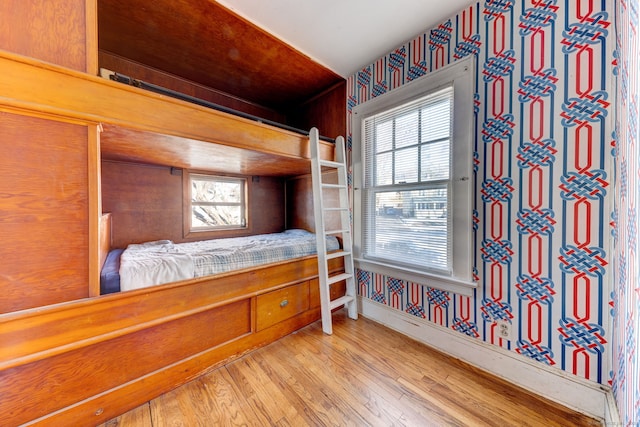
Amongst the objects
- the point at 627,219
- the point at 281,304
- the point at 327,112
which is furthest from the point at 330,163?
the point at 627,219

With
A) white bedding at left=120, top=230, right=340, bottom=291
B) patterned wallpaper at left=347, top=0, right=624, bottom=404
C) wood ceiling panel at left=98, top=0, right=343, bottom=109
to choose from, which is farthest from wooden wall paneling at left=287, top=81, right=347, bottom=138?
white bedding at left=120, top=230, right=340, bottom=291

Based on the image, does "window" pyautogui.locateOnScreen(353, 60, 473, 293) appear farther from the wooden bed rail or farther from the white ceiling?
the wooden bed rail

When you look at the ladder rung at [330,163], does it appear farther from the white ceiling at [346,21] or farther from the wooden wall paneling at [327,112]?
the white ceiling at [346,21]

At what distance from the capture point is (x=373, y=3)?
5.71 ft

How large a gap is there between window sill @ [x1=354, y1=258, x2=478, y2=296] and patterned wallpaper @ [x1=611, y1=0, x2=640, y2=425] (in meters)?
0.71

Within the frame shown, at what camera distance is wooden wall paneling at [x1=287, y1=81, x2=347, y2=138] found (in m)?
2.80

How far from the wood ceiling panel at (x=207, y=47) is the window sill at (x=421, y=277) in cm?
219

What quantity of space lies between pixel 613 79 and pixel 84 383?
10.7 feet

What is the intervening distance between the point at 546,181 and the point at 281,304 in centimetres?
214

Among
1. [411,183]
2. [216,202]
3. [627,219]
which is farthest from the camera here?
[216,202]

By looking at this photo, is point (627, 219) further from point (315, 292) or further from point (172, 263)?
point (172, 263)

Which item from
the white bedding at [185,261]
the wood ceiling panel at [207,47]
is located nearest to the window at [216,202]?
the white bedding at [185,261]

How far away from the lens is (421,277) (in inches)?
79.7

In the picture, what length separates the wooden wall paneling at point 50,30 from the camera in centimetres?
106
